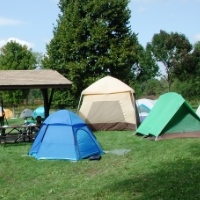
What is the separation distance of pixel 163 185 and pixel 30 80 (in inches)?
382

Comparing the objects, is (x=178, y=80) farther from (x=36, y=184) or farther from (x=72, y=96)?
(x=36, y=184)

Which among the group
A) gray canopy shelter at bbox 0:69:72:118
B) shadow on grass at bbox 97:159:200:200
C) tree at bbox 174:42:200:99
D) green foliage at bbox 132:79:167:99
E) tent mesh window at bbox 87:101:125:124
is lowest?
green foliage at bbox 132:79:167:99

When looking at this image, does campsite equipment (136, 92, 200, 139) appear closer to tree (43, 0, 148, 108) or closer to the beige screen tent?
the beige screen tent

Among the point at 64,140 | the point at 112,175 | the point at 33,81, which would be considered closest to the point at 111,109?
the point at 33,81

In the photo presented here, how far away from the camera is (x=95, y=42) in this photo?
30.0m

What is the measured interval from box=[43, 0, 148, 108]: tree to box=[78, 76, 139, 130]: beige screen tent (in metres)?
11.3

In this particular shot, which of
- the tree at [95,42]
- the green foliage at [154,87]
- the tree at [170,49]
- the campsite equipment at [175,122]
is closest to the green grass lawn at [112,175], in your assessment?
the campsite equipment at [175,122]

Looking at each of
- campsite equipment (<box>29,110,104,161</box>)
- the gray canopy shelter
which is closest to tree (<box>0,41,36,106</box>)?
the gray canopy shelter

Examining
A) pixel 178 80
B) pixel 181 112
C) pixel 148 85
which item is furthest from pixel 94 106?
pixel 148 85

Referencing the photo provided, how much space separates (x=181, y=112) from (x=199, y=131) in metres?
0.90

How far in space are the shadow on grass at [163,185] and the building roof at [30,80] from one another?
25.7ft

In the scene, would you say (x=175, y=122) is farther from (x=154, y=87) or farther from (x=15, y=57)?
(x=154, y=87)

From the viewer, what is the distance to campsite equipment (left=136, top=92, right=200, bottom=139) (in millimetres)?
13648

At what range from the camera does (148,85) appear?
6569cm
